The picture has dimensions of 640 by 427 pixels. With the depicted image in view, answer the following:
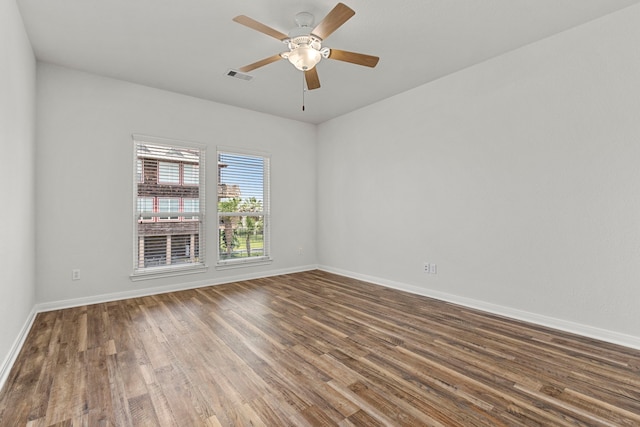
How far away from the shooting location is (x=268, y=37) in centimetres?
304

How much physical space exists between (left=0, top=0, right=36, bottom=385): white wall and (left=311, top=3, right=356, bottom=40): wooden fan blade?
86.8 inches

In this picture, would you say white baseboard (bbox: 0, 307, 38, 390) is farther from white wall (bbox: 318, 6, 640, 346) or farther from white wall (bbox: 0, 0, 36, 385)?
white wall (bbox: 318, 6, 640, 346)

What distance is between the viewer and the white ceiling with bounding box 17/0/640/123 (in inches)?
102

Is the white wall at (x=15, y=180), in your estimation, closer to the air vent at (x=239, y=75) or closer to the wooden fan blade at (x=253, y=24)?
the wooden fan blade at (x=253, y=24)

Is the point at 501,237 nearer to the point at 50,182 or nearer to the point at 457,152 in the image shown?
the point at 457,152

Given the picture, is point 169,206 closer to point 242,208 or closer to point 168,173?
point 168,173

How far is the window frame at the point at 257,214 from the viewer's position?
4.87 metres

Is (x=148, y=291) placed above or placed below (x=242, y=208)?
below

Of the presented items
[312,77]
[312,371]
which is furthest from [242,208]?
[312,371]

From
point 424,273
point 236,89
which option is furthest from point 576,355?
point 236,89

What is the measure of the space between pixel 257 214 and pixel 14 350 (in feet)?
11.2

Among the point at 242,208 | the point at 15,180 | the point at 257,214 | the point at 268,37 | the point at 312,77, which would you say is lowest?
the point at 257,214

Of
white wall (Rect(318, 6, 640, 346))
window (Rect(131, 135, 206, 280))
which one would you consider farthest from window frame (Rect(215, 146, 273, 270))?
white wall (Rect(318, 6, 640, 346))

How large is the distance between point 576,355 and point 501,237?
1309mm
